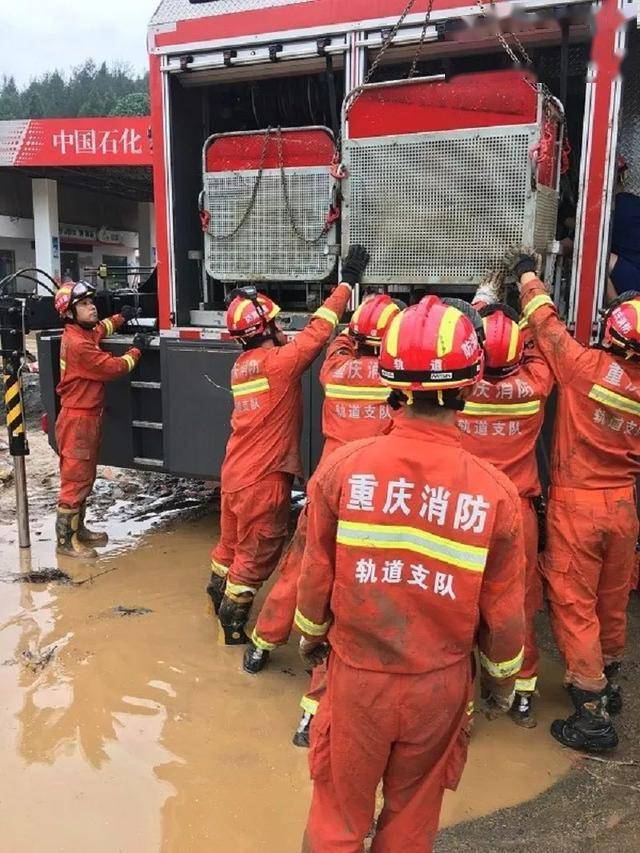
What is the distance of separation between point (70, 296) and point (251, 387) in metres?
1.88

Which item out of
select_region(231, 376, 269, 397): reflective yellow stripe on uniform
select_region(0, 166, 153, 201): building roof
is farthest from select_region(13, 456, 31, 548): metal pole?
select_region(0, 166, 153, 201): building roof

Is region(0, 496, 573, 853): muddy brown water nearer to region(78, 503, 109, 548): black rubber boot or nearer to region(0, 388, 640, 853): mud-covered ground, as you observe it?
region(0, 388, 640, 853): mud-covered ground

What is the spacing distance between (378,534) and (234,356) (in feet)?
9.46

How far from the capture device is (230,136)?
4371 millimetres

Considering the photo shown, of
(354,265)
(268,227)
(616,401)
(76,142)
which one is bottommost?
(616,401)

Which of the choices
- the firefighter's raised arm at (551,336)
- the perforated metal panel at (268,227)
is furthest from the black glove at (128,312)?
the firefighter's raised arm at (551,336)

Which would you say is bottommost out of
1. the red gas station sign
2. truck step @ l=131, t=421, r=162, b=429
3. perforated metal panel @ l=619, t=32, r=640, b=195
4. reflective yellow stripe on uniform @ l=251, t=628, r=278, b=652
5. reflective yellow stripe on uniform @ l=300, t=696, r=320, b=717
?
reflective yellow stripe on uniform @ l=251, t=628, r=278, b=652

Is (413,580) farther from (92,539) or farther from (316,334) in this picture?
(92,539)

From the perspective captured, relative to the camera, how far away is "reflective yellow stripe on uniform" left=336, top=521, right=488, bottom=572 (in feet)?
5.57

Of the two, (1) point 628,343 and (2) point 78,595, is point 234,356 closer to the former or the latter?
(2) point 78,595

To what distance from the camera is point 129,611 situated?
414cm

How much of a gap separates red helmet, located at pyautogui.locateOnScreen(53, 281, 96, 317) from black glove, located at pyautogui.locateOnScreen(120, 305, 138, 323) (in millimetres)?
598

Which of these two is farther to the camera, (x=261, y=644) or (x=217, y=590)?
(x=217, y=590)

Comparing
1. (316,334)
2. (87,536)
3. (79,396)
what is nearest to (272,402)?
(316,334)
